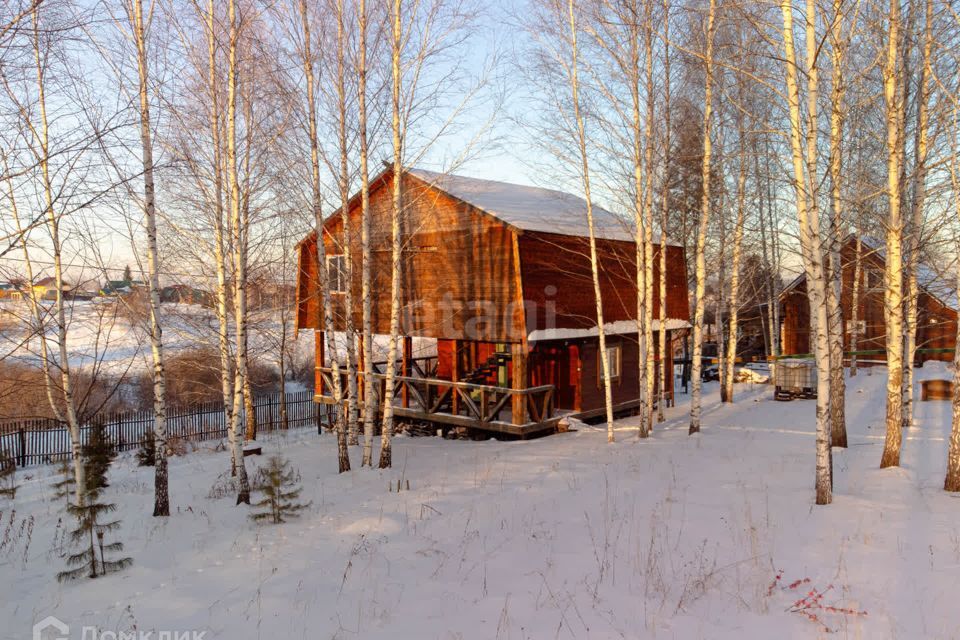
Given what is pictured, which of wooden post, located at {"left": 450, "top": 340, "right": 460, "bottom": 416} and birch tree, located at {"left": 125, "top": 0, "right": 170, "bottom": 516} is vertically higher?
birch tree, located at {"left": 125, "top": 0, "right": 170, "bottom": 516}

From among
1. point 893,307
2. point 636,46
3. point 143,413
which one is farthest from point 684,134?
point 143,413

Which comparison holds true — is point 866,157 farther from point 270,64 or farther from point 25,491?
point 25,491

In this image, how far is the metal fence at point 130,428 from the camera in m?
18.4

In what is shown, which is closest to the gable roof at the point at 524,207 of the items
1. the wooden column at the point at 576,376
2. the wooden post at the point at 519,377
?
the wooden post at the point at 519,377

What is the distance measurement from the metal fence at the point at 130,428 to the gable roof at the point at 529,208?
9.85m

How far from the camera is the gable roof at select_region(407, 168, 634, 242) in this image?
14.2 meters

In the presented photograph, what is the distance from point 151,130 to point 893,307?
11.1 m

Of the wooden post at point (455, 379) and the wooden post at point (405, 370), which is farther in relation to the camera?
the wooden post at point (405, 370)

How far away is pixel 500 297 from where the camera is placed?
13859 millimetres

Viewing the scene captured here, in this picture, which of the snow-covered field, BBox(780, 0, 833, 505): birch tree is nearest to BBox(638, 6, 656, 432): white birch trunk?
the snow-covered field

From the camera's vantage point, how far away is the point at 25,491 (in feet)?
41.0

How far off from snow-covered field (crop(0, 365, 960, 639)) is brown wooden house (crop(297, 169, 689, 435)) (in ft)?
14.9

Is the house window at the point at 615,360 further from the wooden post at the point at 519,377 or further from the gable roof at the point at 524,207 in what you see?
the wooden post at the point at 519,377

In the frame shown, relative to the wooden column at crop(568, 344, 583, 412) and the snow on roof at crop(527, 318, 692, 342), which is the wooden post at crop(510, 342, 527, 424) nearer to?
the snow on roof at crop(527, 318, 692, 342)
